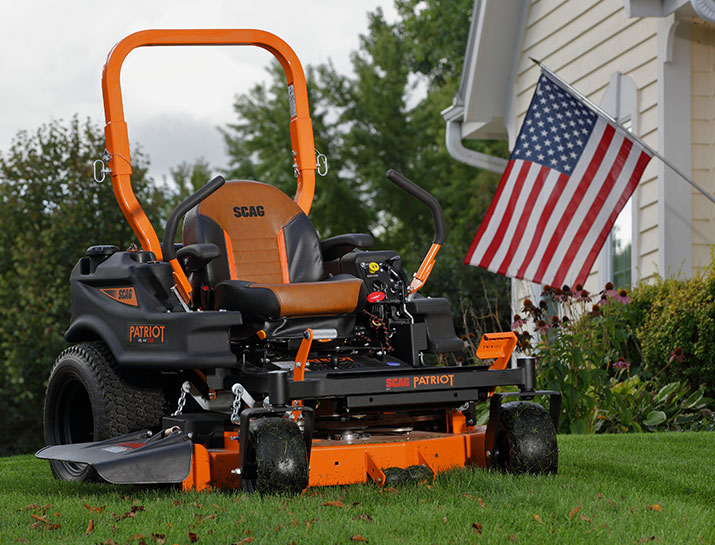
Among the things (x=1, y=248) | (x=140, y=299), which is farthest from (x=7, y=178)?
(x=140, y=299)

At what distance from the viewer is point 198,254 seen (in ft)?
18.4

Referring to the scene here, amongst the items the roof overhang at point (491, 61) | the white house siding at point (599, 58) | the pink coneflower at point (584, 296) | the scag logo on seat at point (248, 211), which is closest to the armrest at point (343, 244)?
the scag logo on seat at point (248, 211)

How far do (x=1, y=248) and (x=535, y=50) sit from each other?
9800 millimetres

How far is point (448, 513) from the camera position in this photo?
14.3ft

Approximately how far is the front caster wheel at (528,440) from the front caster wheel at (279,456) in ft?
3.48

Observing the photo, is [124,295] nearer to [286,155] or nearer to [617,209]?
[617,209]

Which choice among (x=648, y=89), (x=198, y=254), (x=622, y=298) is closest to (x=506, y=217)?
(x=622, y=298)

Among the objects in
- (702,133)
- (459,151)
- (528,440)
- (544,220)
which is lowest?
(528,440)

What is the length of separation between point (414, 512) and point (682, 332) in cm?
530

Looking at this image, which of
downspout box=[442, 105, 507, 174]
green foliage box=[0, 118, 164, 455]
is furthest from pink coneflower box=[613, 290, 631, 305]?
green foliage box=[0, 118, 164, 455]

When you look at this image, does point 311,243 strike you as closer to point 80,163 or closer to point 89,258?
point 89,258

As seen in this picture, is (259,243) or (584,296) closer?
(259,243)

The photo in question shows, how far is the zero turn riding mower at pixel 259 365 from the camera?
5043mm

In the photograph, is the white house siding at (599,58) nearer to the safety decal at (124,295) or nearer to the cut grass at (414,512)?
the cut grass at (414,512)
